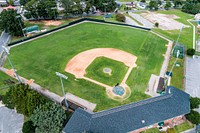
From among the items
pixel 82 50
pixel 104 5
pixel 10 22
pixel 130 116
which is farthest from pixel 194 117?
pixel 104 5

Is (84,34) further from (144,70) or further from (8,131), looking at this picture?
(8,131)

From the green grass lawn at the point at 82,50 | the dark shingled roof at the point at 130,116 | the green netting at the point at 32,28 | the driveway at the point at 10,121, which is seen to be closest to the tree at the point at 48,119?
the dark shingled roof at the point at 130,116

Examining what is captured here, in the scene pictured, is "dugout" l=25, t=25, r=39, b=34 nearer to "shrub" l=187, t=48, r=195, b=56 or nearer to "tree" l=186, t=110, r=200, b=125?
"shrub" l=187, t=48, r=195, b=56

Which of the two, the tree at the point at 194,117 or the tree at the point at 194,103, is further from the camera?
the tree at the point at 194,103

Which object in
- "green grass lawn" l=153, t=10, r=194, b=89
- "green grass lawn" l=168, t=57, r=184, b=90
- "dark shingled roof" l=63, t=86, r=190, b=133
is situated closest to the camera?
"dark shingled roof" l=63, t=86, r=190, b=133

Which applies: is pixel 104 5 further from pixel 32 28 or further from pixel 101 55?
pixel 101 55

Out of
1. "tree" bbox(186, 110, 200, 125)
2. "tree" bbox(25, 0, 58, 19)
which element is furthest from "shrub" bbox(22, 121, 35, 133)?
"tree" bbox(25, 0, 58, 19)

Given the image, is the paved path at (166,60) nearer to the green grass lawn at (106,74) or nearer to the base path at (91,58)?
the base path at (91,58)
